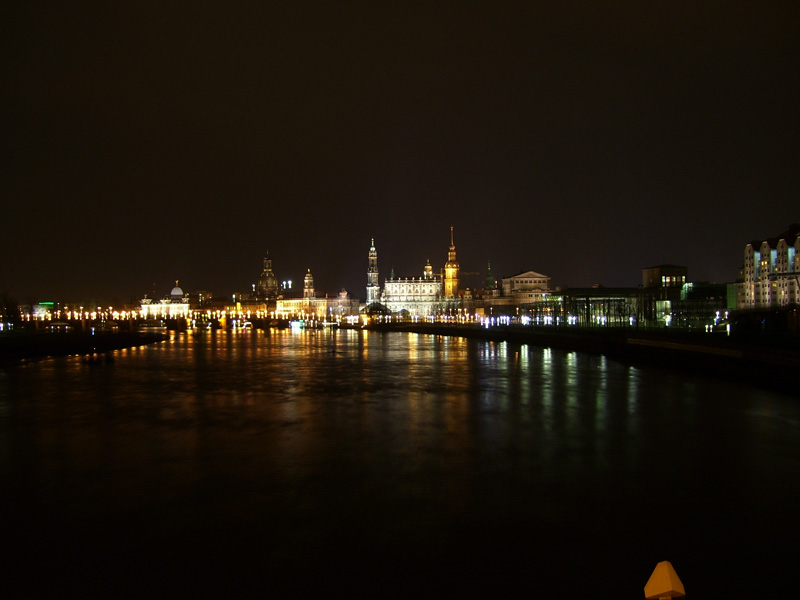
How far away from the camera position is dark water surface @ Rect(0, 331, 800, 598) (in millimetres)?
7586

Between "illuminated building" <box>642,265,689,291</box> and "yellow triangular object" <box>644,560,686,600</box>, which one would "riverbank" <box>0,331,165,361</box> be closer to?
"yellow triangular object" <box>644,560,686,600</box>

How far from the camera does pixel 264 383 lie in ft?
94.4

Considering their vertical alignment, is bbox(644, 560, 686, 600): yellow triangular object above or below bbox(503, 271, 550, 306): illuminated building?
below

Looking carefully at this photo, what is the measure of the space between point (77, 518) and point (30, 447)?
6425 mm

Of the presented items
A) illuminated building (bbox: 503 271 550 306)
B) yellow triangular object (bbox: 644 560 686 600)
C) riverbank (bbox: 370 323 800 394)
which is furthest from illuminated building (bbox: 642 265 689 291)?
yellow triangular object (bbox: 644 560 686 600)

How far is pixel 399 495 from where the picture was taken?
1072 centimetres

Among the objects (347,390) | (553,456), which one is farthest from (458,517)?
(347,390)

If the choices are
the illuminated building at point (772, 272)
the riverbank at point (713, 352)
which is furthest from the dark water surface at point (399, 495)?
the illuminated building at point (772, 272)

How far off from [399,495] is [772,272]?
87.2m

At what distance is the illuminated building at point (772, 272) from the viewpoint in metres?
78.9

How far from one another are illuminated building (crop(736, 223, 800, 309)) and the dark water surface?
213 ft

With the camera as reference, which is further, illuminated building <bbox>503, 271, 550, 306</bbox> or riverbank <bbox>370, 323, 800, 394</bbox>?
A: illuminated building <bbox>503, 271, 550, 306</bbox>

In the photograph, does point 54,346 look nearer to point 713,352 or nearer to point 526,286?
point 713,352

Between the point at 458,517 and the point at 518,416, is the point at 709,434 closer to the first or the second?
the point at 518,416
